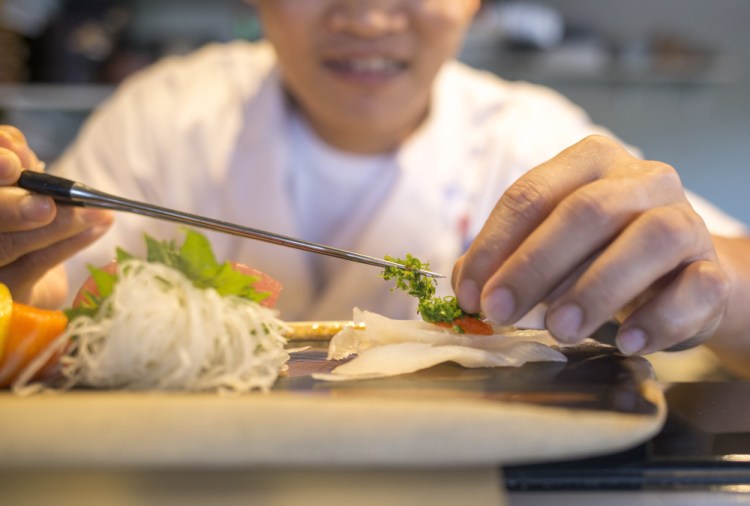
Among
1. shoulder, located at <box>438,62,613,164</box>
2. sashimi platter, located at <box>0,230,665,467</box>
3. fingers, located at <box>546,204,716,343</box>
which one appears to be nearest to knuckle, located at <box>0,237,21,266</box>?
sashimi platter, located at <box>0,230,665,467</box>

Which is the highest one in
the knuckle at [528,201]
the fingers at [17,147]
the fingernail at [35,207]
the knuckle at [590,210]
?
the fingers at [17,147]

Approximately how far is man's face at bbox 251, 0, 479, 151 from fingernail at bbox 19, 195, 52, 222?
84 cm

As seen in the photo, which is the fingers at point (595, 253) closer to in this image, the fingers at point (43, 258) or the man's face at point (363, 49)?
the fingers at point (43, 258)

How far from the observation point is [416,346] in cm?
76

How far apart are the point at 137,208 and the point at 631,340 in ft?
1.75

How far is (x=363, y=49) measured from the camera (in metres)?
1.54

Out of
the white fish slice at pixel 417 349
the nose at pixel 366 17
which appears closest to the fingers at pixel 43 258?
the white fish slice at pixel 417 349

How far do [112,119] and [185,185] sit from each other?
34 cm

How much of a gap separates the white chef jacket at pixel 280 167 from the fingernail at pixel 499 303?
3.12 feet

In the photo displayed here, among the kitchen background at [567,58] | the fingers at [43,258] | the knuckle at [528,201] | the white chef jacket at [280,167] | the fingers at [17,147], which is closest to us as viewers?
the knuckle at [528,201]

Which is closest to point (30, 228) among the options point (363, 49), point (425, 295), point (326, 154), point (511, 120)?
point (425, 295)

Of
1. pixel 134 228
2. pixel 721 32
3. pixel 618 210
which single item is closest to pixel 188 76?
pixel 134 228

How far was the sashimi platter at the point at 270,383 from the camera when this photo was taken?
1.67ft

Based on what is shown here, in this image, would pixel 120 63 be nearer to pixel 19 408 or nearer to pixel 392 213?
pixel 392 213
